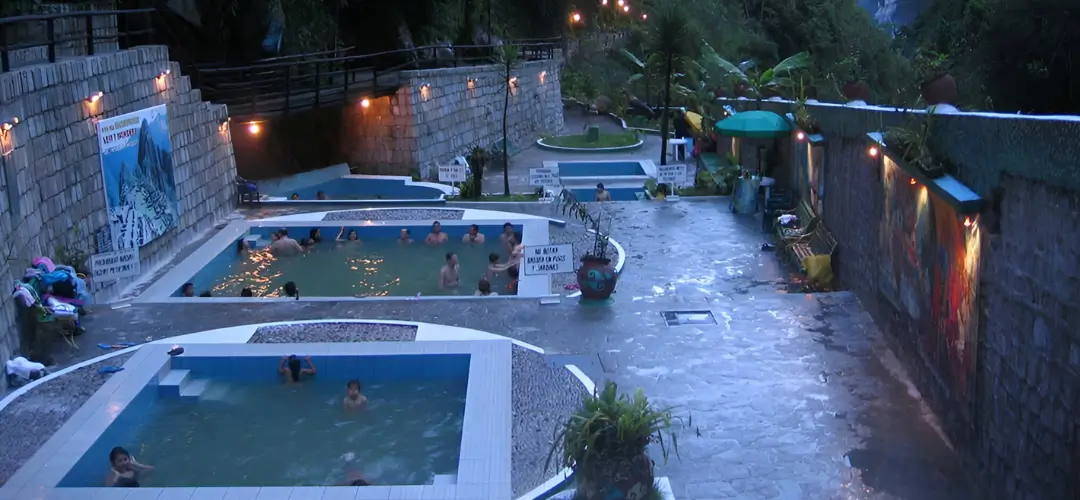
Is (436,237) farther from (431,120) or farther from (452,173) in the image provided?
(431,120)

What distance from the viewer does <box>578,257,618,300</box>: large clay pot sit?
43.9 feet

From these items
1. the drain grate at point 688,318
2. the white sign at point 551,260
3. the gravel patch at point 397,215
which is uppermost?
the white sign at point 551,260

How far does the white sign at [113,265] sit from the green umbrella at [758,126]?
434 inches

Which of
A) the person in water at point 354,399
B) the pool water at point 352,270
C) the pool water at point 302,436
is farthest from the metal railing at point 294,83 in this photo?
the person in water at point 354,399

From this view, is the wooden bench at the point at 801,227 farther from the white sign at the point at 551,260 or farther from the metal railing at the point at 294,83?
the metal railing at the point at 294,83

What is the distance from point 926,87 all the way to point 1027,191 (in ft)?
11.4

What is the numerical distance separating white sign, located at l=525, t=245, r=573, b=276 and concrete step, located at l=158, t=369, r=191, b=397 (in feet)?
14.8

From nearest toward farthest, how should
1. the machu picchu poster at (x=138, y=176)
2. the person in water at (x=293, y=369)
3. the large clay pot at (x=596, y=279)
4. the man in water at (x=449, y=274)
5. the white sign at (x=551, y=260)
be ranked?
the person in water at (x=293, y=369) < the white sign at (x=551, y=260) < the large clay pot at (x=596, y=279) < the machu picchu poster at (x=138, y=176) < the man in water at (x=449, y=274)

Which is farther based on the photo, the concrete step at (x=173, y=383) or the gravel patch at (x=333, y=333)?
the gravel patch at (x=333, y=333)

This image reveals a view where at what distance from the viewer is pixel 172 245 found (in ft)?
55.9

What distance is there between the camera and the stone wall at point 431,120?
2828 cm

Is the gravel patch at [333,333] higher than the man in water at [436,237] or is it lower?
lower

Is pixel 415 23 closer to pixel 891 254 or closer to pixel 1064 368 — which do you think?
pixel 891 254

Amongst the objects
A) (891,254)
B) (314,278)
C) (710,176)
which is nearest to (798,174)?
(710,176)
